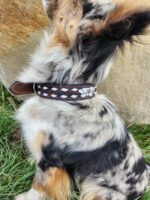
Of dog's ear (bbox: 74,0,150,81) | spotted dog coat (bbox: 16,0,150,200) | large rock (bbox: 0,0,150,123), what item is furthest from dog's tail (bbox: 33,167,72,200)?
large rock (bbox: 0,0,150,123)

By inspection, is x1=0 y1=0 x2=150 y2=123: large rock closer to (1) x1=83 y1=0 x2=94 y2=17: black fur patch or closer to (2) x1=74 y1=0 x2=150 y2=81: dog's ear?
(2) x1=74 y1=0 x2=150 y2=81: dog's ear

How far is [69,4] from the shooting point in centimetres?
309

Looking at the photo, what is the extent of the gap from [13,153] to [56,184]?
87 cm

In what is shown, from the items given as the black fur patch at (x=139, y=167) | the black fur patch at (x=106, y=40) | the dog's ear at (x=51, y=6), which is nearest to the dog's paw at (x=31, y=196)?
the black fur patch at (x=139, y=167)

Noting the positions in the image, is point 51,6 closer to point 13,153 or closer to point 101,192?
point 101,192

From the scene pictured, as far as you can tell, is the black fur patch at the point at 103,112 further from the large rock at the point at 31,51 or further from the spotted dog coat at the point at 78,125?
the large rock at the point at 31,51

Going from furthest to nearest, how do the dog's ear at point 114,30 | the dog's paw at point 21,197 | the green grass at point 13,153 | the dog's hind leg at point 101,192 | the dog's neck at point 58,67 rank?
the green grass at point 13,153, the dog's paw at point 21,197, the dog's hind leg at point 101,192, the dog's neck at point 58,67, the dog's ear at point 114,30

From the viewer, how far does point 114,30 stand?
2941mm

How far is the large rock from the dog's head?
0.63 metres

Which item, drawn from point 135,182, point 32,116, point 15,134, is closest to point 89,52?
point 32,116

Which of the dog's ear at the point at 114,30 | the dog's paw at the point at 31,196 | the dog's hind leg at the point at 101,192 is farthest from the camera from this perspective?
the dog's paw at the point at 31,196

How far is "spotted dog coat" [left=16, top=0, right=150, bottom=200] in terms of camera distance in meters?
3.10

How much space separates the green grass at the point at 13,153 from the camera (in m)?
4.03

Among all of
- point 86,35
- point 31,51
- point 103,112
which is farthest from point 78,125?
point 31,51
